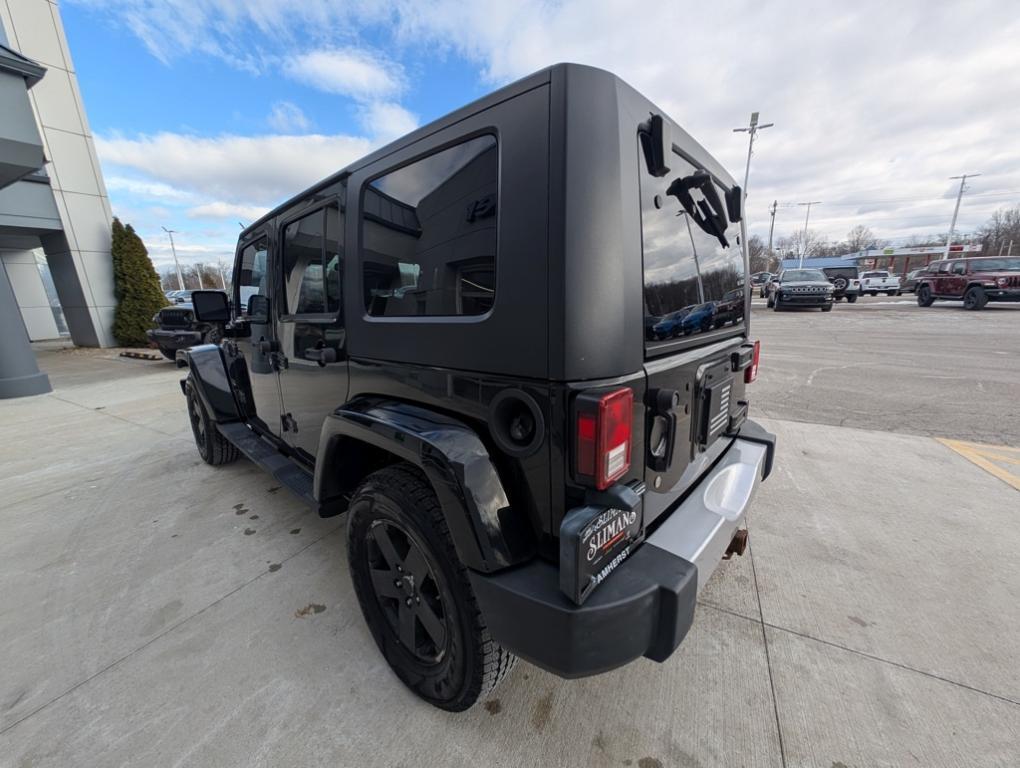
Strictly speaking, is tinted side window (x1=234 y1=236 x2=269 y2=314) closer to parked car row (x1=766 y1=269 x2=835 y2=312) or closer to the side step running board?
the side step running board

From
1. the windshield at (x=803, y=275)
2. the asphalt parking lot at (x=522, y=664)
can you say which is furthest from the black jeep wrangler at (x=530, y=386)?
the windshield at (x=803, y=275)

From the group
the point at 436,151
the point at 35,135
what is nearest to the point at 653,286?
the point at 436,151

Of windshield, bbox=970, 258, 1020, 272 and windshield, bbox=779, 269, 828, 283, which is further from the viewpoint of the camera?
windshield, bbox=779, 269, 828, 283

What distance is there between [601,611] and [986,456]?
468cm

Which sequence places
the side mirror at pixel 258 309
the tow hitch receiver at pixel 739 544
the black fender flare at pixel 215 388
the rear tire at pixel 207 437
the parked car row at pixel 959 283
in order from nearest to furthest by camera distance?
Result: the tow hitch receiver at pixel 739 544
the side mirror at pixel 258 309
the black fender flare at pixel 215 388
the rear tire at pixel 207 437
the parked car row at pixel 959 283

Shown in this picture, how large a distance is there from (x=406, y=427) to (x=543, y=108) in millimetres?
1092

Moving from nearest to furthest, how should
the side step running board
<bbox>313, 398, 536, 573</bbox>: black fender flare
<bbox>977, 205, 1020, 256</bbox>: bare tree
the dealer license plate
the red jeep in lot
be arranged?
the dealer license plate → <bbox>313, 398, 536, 573</bbox>: black fender flare → the side step running board → the red jeep in lot → <bbox>977, 205, 1020, 256</bbox>: bare tree

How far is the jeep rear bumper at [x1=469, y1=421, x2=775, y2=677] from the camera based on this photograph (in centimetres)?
118

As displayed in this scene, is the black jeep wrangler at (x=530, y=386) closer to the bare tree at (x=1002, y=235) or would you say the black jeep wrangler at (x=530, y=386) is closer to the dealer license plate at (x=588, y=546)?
the dealer license plate at (x=588, y=546)

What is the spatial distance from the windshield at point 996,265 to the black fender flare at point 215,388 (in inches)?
931

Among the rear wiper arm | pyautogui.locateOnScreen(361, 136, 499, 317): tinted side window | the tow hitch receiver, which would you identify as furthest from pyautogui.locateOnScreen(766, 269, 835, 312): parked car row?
pyautogui.locateOnScreen(361, 136, 499, 317): tinted side window

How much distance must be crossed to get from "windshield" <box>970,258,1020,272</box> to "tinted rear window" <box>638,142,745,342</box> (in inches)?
854

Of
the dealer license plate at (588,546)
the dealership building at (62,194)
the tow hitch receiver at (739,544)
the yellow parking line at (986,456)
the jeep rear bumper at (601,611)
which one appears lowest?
the yellow parking line at (986,456)

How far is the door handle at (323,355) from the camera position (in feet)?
6.86
